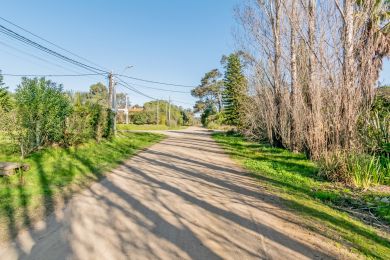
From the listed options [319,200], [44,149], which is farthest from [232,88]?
[319,200]

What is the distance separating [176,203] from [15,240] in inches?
105

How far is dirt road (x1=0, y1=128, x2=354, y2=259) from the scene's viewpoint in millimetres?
3580

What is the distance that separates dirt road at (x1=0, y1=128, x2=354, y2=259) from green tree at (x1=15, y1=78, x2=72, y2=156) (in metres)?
4.85

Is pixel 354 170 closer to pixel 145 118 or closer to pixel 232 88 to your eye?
pixel 232 88

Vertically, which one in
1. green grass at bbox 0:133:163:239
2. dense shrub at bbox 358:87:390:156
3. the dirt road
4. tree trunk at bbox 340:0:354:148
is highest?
tree trunk at bbox 340:0:354:148

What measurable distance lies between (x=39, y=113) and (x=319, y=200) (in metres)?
9.83

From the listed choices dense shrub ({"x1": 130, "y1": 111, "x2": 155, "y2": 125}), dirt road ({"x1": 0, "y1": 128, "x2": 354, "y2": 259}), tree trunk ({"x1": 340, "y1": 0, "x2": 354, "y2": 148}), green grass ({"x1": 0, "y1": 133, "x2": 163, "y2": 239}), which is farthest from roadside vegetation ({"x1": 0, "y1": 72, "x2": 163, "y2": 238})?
dense shrub ({"x1": 130, "y1": 111, "x2": 155, "y2": 125})

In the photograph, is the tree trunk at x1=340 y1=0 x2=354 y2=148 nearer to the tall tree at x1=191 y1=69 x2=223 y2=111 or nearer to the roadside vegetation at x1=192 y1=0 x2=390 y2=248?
the roadside vegetation at x1=192 y1=0 x2=390 y2=248

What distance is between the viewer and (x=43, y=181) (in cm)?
727

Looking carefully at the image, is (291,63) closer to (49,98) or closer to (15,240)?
(49,98)

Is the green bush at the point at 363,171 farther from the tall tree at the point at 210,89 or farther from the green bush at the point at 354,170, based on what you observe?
the tall tree at the point at 210,89

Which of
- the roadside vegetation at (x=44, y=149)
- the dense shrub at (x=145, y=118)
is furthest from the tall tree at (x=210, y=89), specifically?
the roadside vegetation at (x=44, y=149)

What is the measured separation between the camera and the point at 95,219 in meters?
4.66

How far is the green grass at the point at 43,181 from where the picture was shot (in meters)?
4.85
